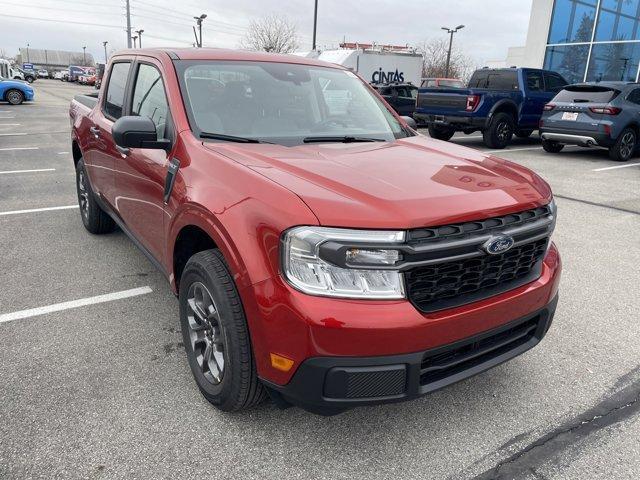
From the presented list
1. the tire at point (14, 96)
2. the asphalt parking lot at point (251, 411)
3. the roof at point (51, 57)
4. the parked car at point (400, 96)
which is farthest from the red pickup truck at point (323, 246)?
the roof at point (51, 57)

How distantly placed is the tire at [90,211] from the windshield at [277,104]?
2337 millimetres

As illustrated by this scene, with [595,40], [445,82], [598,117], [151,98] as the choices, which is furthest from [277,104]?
[595,40]

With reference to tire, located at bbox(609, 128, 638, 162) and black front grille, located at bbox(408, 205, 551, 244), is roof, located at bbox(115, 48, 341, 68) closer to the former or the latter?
black front grille, located at bbox(408, 205, 551, 244)

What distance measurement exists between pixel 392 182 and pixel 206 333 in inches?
46.9

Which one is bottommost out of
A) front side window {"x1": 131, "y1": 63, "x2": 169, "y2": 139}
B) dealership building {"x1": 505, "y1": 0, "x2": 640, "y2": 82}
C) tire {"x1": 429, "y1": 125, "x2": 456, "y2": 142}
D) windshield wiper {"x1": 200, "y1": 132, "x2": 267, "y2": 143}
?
tire {"x1": 429, "y1": 125, "x2": 456, "y2": 142}

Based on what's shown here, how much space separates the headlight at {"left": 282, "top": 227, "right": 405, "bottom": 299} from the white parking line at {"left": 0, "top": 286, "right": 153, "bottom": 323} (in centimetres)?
236

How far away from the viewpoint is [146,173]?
3082 millimetres

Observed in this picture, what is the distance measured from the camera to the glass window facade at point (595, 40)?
1731 centimetres

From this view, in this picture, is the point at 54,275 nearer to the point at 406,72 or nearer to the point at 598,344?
the point at 598,344

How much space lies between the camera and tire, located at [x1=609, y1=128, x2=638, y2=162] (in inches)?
421

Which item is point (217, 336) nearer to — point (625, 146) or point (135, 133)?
point (135, 133)

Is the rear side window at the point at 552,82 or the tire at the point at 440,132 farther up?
the rear side window at the point at 552,82

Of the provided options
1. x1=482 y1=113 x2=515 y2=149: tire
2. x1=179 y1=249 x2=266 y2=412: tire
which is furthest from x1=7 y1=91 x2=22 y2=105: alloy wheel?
x1=179 y1=249 x2=266 y2=412: tire

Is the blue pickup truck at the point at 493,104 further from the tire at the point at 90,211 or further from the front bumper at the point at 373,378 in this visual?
the front bumper at the point at 373,378
